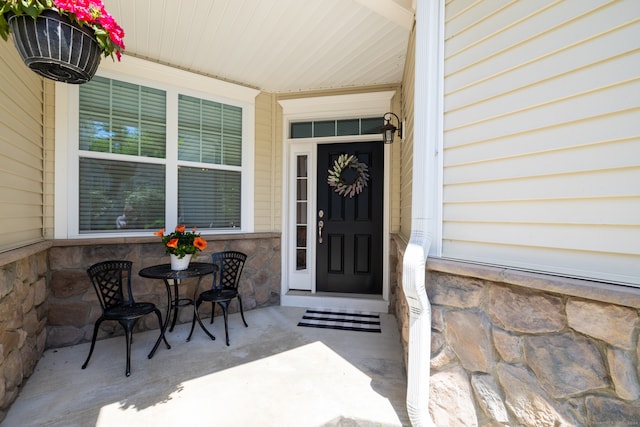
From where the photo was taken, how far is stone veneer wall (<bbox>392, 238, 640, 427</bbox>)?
1028 mm

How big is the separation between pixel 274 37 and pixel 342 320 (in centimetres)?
299

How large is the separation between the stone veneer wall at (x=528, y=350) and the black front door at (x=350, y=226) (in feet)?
7.17

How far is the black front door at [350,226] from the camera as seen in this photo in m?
3.79

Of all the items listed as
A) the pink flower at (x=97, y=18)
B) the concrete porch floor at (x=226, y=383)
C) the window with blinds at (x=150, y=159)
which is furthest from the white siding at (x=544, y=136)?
the window with blinds at (x=150, y=159)

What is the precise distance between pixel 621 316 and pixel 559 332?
21 centimetres

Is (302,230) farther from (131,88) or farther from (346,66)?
(131,88)

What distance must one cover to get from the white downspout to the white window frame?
8.19ft

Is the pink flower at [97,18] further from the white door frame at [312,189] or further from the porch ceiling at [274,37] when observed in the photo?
the white door frame at [312,189]

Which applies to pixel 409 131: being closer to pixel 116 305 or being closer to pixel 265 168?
pixel 265 168

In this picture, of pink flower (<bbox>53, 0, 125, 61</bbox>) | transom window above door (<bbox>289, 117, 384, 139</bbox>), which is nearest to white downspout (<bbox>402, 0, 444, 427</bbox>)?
pink flower (<bbox>53, 0, 125, 61</bbox>)

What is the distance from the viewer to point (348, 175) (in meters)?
3.86

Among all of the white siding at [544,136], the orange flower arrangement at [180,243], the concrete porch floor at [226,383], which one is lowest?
the concrete porch floor at [226,383]

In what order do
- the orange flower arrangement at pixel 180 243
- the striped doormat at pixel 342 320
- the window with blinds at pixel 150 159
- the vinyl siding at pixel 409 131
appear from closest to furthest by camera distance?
1. the vinyl siding at pixel 409 131
2. the orange flower arrangement at pixel 180 243
3. the window with blinds at pixel 150 159
4. the striped doormat at pixel 342 320

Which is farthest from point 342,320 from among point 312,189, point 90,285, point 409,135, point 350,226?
point 90,285
